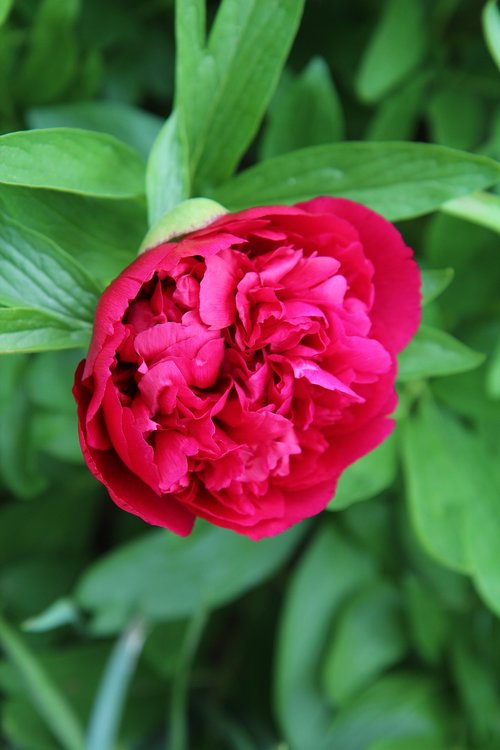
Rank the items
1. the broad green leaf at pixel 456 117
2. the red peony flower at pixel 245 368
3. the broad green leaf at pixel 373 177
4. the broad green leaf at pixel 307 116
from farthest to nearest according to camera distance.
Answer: the broad green leaf at pixel 456 117 → the broad green leaf at pixel 307 116 → the broad green leaf at pixel 373 177 → the red peony flower at pixel 245 368

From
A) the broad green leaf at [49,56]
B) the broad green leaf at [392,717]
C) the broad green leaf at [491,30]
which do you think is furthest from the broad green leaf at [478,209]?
the broad green leaf at [392,717]

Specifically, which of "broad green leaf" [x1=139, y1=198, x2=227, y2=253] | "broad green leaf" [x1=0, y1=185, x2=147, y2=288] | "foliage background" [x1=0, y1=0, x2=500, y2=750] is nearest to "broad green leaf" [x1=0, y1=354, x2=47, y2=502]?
"foliage background" [x1=0, y1=0, x2=500, y2=750]

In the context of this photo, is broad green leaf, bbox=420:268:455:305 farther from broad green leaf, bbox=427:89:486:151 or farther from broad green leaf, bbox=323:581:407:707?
broad green leaf, bbox=323:581:407:707

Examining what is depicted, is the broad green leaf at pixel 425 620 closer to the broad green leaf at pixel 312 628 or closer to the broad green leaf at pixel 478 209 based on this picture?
the broad green leaf at pixel 312 628

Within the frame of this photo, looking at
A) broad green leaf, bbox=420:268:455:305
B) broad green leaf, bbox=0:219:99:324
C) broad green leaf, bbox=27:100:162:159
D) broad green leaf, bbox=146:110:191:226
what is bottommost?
broad green leaf, bbox=27:100:162:159

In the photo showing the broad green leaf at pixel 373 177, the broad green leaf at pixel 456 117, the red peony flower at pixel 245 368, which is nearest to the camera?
the red peony flower at pixel 245 368
